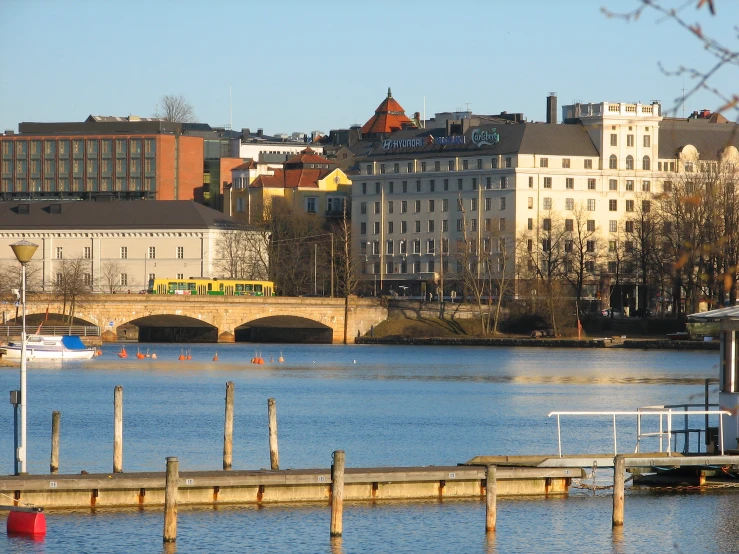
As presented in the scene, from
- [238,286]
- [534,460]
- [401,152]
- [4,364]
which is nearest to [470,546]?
[534,460]

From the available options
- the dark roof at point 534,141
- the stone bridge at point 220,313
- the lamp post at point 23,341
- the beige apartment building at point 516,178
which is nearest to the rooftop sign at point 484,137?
the beige apartment building at point 516,178

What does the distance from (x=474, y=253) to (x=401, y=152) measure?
25.3 meters

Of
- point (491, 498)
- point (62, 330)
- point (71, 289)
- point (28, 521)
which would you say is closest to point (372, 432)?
point (491, 498)

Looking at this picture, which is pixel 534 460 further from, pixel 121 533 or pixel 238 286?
pixel 238 286

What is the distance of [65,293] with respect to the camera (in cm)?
12850

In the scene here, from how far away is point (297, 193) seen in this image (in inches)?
7397

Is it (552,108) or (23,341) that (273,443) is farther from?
(552,108)

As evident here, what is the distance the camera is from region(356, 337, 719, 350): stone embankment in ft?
403

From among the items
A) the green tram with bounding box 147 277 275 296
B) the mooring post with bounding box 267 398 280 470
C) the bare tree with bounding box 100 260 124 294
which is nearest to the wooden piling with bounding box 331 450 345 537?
the mooring post with bounding box 267 398 280 470

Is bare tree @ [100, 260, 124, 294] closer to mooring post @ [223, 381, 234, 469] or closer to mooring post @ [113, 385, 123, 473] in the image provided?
mooring post @ [223, 381, 234, 469]

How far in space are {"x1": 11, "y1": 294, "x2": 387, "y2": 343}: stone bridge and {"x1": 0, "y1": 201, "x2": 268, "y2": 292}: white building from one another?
24201 mm

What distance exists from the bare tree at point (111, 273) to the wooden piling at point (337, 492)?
447 feet

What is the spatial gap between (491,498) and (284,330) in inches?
4557

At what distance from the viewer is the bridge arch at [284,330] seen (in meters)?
140
